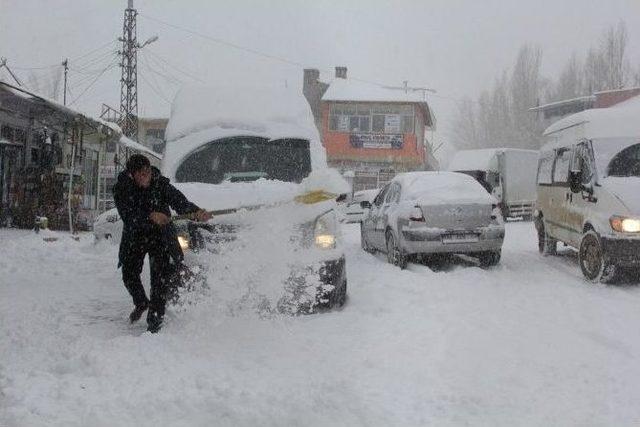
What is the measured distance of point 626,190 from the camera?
25.9 ft

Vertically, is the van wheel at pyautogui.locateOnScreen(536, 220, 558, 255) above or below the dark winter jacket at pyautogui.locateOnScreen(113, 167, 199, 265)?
below

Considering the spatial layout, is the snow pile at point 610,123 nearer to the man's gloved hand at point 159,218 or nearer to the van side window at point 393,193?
the van side window at point 393,193

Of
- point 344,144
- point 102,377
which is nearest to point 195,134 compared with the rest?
point 102,377

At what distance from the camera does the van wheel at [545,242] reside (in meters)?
11.2

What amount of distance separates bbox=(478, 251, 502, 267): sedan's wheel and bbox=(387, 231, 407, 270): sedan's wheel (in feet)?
4.15

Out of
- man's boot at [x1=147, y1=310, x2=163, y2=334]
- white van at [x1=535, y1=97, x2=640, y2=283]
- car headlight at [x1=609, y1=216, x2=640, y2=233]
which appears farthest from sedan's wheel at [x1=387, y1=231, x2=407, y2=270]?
man's boot at [x1=147, y1=310, x2=163, y2=334]

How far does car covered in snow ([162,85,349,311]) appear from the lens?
18.3 ft

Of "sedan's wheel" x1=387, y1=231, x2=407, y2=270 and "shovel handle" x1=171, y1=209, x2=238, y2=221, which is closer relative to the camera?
"shovel handle" x1=171, y1=209, x2=238, y2=221

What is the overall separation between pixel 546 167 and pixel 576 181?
8.35 feet

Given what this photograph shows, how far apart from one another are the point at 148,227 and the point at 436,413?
3.14m

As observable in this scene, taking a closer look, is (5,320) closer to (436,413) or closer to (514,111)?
(436,413)

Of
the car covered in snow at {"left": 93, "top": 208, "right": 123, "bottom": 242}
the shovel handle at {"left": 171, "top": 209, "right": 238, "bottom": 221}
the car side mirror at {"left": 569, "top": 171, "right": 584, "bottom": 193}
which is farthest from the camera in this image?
the car covered in snow at {"left": 93, "top": 208, "right": 123, "bottom": 242}

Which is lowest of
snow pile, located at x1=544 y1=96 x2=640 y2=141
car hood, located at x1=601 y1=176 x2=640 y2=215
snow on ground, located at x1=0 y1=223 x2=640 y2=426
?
snow on ground, located at x1=0 y1=223 x2=640 y2=426

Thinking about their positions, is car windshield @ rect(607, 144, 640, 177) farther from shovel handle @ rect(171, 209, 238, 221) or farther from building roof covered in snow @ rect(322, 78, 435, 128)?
building roof covered in snow @ rect(322, 78, 435, 128)
